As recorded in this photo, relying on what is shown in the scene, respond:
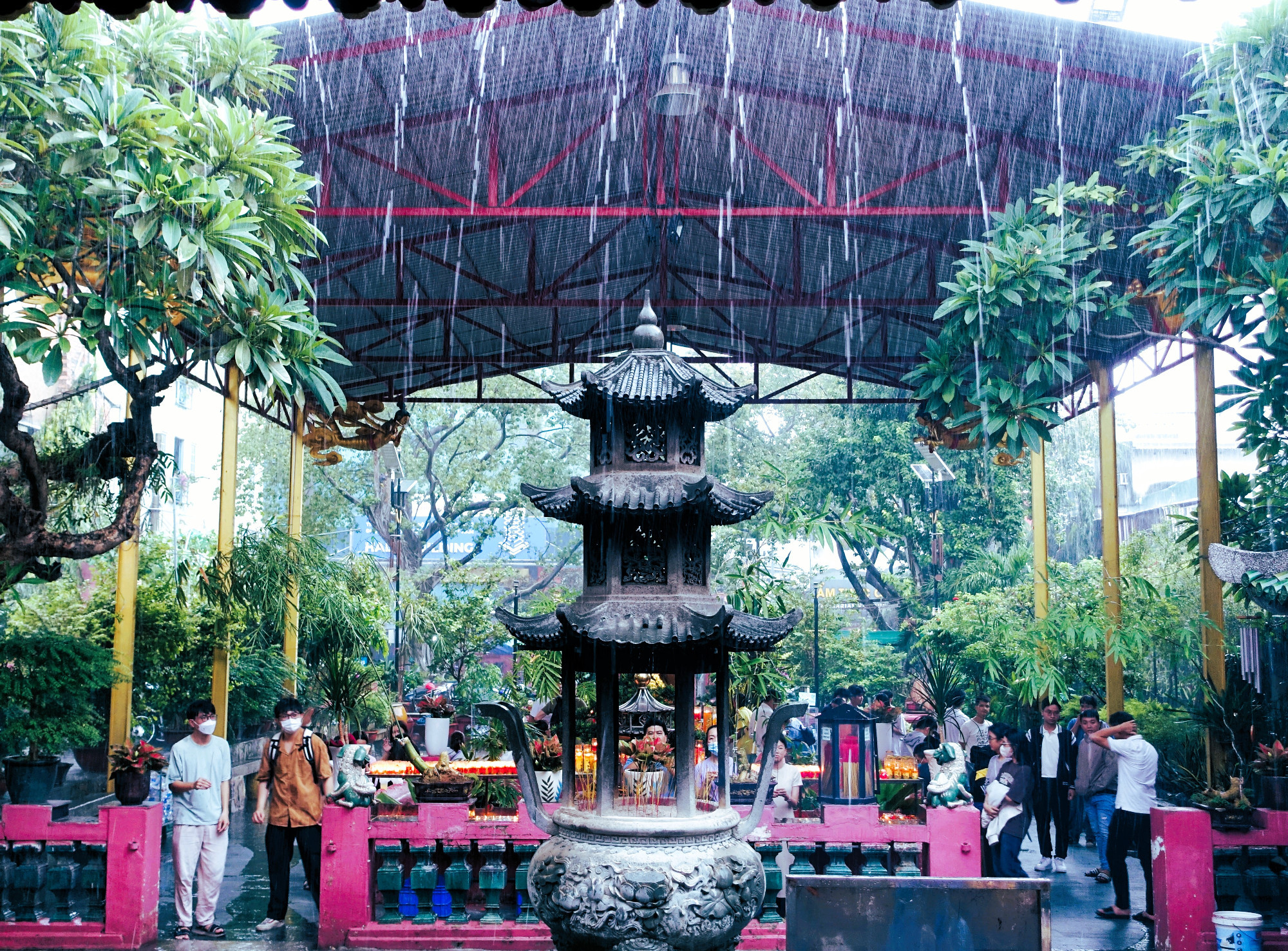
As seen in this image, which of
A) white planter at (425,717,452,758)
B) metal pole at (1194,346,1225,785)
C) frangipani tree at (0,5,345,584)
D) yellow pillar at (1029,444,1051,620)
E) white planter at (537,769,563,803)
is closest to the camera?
frangipani tree at (0,5,345,584)

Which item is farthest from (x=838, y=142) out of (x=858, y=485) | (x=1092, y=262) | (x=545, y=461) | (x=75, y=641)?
(x=545, y=461)

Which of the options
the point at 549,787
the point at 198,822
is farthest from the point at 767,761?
the point at 198,822

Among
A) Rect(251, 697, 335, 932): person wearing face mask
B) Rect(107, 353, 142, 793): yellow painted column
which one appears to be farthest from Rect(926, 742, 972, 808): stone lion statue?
Rect(107, 353, 142, 793): yellow painted column

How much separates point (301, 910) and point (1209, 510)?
24.9ft

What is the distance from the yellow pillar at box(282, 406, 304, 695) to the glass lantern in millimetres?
5770

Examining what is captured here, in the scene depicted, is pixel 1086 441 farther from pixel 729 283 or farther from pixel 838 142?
pixel 838 142

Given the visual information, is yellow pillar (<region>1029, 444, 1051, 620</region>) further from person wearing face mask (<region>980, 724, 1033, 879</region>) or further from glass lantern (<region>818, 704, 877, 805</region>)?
glass lantern (<region>818, 704, 877, 805</region>)

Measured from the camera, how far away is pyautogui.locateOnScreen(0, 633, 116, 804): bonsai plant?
777 centimetres

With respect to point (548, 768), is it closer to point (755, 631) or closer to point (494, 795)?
point (494, 795)

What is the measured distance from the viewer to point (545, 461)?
23250 mm

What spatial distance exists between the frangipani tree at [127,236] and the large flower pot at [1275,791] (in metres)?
6.03

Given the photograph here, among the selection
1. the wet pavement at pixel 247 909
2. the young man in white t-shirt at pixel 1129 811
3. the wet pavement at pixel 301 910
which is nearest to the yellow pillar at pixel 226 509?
the wet pavement at pixel 247 909

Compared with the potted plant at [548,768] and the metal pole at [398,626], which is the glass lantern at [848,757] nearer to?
the potted plant at [548,768]

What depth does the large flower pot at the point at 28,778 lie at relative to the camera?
7.55 m
